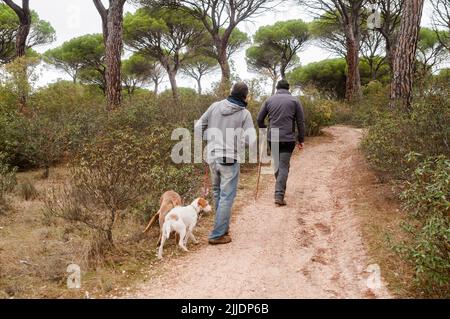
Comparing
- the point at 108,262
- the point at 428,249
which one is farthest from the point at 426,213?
the point at 108,262

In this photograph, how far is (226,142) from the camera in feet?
16.4

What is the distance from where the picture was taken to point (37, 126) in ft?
29.3

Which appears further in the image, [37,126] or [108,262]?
[37,126]

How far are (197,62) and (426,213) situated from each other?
33.4m

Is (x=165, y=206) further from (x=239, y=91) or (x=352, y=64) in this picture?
(x=352, y=64)

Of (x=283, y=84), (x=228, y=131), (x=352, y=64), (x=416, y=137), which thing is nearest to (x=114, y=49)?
→ (x=283, y=84)

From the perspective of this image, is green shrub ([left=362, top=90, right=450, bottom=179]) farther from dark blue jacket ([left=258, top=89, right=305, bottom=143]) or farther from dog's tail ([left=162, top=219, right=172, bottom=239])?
dog's tail ([left=162, top=219, right=172, bottom=239])

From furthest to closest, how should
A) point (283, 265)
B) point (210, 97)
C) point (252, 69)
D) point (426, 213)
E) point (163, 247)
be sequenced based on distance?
point (252, 69), point (210, 97), point (163, 247), point (283, 265), point (426, 213)

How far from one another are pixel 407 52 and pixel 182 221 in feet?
21.5

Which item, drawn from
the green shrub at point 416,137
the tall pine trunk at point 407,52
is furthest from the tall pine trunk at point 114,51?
the green shrub at point 416,137

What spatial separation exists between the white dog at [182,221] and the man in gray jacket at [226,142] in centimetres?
25

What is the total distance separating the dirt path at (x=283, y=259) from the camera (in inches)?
153

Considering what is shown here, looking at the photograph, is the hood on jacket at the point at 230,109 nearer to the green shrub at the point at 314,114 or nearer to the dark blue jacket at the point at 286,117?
the dark blue jacket at the point at 286,117
